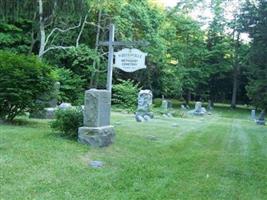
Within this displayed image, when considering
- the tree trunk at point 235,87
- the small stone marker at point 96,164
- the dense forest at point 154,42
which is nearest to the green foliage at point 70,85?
the dense forest at point 154,42

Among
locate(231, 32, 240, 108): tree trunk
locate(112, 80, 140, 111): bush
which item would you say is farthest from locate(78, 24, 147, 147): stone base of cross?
locate(231, 32, 240, 108): tree trunk

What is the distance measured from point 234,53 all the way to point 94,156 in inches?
1423

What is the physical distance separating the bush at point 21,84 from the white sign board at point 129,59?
406 centimetres

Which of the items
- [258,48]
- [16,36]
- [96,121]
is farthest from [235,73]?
[96,121]

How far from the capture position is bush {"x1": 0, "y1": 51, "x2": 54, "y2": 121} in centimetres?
933

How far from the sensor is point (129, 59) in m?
13.7

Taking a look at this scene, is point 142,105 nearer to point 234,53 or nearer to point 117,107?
point 117,107

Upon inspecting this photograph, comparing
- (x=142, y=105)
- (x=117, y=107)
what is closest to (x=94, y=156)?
(x=142, y=105)

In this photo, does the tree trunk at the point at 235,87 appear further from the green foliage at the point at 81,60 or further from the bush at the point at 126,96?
the bush at the point at 126,96

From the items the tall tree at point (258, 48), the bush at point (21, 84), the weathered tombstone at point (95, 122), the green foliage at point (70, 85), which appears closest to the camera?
the weathered tombstone at point (95, 122)

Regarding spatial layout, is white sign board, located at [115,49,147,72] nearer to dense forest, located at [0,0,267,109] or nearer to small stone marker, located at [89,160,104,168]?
dense forest, located at [0,0,267,109]

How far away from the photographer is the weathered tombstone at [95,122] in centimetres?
786

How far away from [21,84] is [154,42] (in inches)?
768

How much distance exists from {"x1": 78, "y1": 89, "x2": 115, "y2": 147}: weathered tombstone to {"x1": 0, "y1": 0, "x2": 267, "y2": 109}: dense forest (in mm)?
2740
